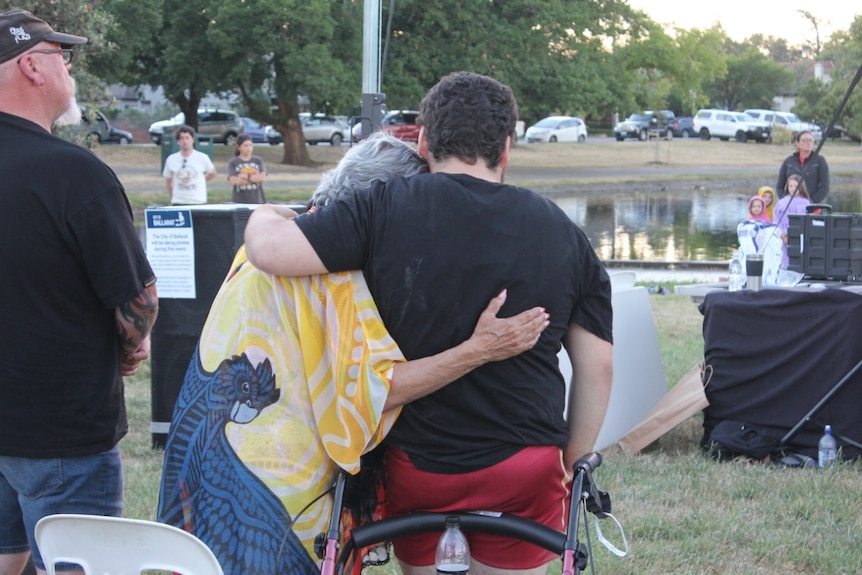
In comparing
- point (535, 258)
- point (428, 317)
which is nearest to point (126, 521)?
point (428, 317)

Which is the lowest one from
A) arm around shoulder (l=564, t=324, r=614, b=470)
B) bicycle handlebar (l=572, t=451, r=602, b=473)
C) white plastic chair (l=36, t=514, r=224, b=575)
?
white plastic chair (l=36, t=514, r=224, b=575)

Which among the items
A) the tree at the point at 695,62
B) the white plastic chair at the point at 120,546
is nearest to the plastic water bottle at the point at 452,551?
the white plastic chair at the point at 120,546

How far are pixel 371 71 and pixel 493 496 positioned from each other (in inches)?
271

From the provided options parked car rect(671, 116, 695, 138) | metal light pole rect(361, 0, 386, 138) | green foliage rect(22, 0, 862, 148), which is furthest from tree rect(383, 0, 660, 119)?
metal light pole rect(361, 0, 386, 138)

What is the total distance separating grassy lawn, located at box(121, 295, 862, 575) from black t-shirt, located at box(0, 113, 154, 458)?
203cm

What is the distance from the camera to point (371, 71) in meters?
Result: 8.98

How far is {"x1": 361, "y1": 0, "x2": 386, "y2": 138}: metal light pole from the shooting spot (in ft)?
28.5

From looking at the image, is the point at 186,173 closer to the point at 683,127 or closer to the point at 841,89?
the point at 841,89

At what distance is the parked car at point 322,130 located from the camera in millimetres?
45812

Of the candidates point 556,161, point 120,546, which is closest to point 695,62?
point 556,161

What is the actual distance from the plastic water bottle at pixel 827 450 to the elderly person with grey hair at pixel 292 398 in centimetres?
395

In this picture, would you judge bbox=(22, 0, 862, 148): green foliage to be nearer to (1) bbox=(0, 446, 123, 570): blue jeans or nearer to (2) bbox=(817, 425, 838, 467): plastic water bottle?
(2) bbox=(817, 425, 838, 467): plastic water bottle

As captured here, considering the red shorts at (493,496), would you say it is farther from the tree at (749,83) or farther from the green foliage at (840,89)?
the tree at (749,83)

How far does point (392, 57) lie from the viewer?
33375 millimetres
